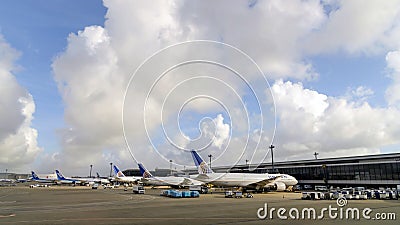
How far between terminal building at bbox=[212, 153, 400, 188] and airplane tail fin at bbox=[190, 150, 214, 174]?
3035 centimetres

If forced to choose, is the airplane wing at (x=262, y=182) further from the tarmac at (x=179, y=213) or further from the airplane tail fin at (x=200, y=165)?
the tarmac at (x=179, y=213)

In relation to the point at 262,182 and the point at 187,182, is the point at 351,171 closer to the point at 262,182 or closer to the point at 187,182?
the point at 262,182

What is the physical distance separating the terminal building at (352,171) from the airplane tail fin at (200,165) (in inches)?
1195

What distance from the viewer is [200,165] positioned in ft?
280

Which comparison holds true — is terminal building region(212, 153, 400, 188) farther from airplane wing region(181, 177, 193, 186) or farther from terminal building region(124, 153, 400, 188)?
airplane wing region(181, 177, 193, 186)

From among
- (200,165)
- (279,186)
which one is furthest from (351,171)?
(200,165)

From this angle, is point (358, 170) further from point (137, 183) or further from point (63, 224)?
point (137, 183)

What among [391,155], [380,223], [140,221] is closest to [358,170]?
[391,155]

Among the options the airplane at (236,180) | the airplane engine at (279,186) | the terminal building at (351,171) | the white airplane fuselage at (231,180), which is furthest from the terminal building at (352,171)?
the white airplane fuselage at (231,180)

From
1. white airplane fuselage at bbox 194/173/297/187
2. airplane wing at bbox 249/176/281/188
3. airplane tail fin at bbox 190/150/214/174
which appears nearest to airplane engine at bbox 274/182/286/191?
white airplane fuselage at bbox 194/173/297/187

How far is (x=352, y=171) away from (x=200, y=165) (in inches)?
1864

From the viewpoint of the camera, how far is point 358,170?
92.1 metres

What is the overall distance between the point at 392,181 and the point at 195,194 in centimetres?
5633

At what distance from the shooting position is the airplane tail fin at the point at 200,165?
83.9m
